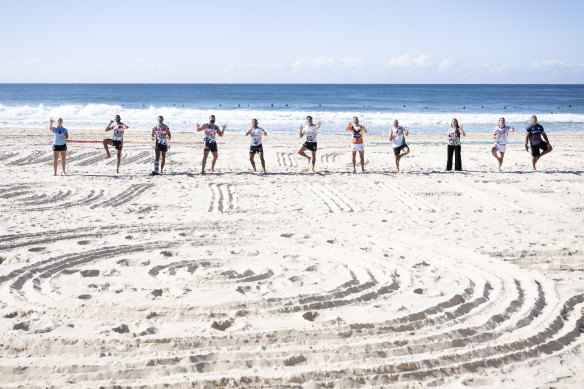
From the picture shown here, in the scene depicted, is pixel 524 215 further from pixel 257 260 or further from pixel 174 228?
pixel 174 228

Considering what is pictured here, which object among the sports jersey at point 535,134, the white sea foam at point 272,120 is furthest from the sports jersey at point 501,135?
the white sea foam at point 272,120

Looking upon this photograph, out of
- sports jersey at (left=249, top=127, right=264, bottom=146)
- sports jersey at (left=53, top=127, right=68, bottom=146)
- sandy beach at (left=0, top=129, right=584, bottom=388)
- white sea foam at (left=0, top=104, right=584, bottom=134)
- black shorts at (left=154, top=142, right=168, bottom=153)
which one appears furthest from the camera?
white sea foam at (left=0, top=104, right=584, bottom=134)

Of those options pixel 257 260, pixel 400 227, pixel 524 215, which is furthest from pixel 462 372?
pixel 524 215

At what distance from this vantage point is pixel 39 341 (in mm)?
4066

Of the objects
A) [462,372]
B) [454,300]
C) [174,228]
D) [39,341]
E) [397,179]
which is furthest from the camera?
[397,179]

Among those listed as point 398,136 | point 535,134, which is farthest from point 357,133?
point 535,134

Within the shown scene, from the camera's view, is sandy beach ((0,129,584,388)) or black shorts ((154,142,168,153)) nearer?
sandy beach ((0,129,584,388))

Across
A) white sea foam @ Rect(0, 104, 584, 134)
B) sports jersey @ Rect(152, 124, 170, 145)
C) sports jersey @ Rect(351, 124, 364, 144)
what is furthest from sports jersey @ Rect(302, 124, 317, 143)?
white sea foam @ Rect(0, 104, 584, 134)

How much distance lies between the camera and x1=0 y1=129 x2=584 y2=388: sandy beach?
3740 millimetres

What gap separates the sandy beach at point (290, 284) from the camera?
374cm

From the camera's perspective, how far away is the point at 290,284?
5430 mm

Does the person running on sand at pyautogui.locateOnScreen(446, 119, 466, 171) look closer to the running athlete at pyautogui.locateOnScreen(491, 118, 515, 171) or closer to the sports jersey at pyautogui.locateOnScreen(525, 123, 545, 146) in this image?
the running athlete at pyautogui.locateOnScreen(491, 118, 515, 171)

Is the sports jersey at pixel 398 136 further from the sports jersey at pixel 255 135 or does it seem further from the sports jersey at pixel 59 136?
the sports jersey at pixel 59 136

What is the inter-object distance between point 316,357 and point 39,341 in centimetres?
218
